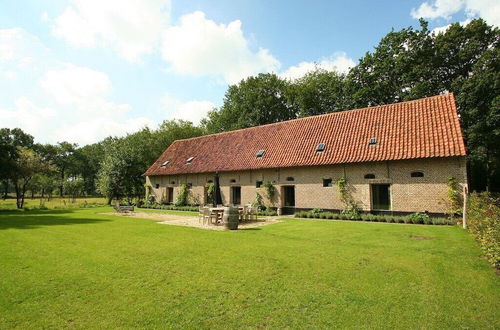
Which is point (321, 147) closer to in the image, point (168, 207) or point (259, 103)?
point (168, 207)

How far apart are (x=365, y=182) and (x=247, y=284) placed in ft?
46.4

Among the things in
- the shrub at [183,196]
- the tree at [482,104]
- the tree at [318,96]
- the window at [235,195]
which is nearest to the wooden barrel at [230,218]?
the window at [235,195]

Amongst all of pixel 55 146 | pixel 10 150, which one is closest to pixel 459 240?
pixel 10 150

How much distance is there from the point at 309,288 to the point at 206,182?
20.7 m

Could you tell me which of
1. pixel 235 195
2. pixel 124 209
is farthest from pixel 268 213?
pixel 124 209

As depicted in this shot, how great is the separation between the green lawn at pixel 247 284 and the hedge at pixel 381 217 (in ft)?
16.9

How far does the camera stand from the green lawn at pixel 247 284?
4.21 metres

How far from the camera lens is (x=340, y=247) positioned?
8930mm

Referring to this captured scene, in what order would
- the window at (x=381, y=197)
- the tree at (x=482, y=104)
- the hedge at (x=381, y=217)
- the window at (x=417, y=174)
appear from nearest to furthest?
the hedge at (x=381, y=217) → the window at (x=417, y=174) → the window at (x=381, y=197) → the tree at (x=482, y=104)

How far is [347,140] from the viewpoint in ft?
64.0

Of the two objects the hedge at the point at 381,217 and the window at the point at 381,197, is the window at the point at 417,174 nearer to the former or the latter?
the window at the point at 381,197

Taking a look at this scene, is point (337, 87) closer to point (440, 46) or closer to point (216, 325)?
point (440, 46)

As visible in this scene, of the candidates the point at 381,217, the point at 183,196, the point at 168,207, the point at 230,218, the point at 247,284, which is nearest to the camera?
the point at 247,284

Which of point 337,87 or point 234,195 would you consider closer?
point 234,195
